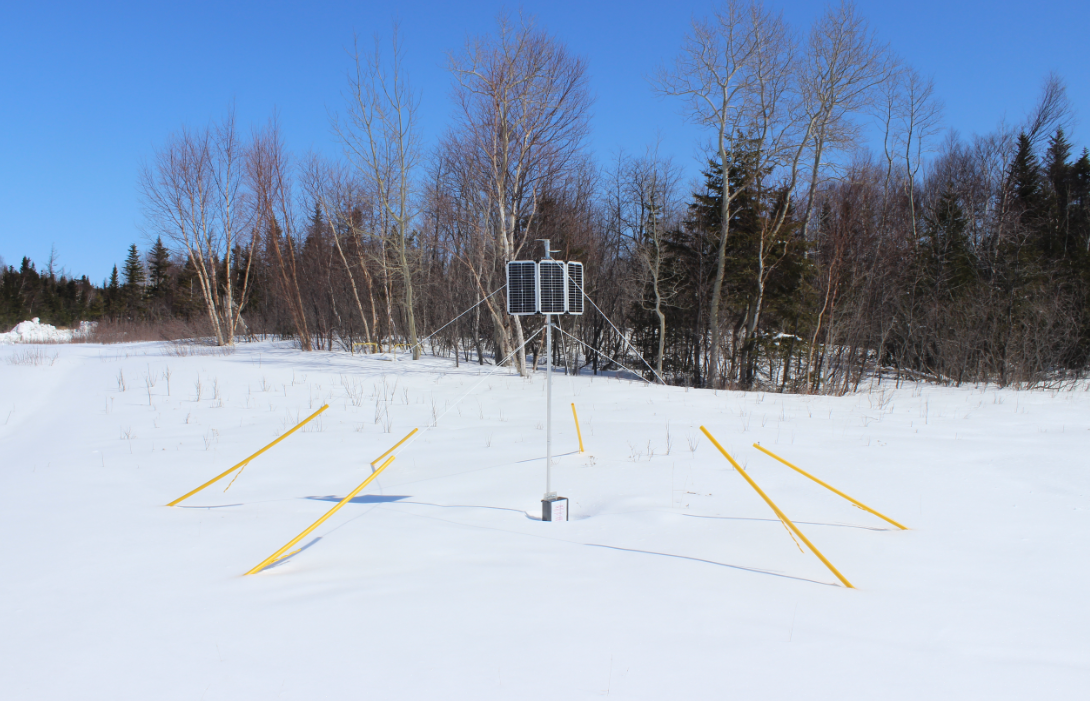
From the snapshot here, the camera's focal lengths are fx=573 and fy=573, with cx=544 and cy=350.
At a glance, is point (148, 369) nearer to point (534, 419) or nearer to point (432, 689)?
point (534, 419)

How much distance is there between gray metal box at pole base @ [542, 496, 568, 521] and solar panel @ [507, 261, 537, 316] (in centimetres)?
192

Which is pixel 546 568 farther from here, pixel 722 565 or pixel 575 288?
pixel 575 288

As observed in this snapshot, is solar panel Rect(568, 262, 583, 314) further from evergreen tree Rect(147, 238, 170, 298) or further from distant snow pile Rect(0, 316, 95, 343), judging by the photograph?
evergreen tree Rect(147, 238, 170, 298)

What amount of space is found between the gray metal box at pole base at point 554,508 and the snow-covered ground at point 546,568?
0.18 m

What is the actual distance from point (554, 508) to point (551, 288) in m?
2.23

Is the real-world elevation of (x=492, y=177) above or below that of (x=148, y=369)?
above

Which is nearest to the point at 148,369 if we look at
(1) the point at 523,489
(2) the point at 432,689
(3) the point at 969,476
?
(1) the point at 523,489

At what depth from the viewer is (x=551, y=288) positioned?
5996 millimetres

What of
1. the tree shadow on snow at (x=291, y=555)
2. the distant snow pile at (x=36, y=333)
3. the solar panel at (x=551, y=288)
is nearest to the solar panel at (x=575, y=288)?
the solar panel at (x=551, y=288)

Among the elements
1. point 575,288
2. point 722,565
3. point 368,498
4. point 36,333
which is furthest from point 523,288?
point 36,333

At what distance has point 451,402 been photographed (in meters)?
13.2

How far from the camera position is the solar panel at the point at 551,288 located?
19.6 feet

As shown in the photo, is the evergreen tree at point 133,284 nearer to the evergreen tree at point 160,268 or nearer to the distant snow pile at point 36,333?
the evergreen tree at point 160,268

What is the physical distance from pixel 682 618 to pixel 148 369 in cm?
1844
